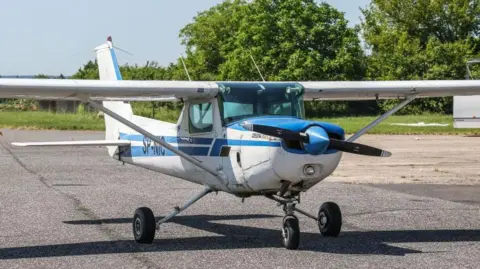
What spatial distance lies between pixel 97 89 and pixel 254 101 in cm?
175

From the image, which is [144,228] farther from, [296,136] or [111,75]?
[111,75]

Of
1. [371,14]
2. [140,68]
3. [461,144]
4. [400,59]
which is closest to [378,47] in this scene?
[371,14]

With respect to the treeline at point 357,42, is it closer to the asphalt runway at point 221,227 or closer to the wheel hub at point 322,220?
the asphalt runway at point 221,227

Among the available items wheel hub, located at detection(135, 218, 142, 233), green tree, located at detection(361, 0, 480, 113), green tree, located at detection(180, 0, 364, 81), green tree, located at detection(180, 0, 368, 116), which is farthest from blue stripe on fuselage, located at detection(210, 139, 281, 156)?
green tree, located at detection(180, 0, 364, 81)

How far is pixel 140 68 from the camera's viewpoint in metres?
93.1

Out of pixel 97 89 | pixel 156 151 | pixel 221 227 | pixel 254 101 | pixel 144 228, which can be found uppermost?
pixel 97 89

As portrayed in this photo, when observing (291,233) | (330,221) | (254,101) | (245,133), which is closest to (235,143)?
(245,133)

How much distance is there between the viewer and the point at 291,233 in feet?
31.3

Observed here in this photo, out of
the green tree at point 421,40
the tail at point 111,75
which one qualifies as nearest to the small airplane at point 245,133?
the tail at point 111,75

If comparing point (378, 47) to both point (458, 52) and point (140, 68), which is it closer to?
point (458, 52)

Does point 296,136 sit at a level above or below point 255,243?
above

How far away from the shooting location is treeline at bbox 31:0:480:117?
68.0 meters

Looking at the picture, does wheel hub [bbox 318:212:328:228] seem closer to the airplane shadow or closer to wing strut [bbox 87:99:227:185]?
the airplane shadow

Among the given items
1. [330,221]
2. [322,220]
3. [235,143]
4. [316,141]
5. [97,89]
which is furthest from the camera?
[322,220]
